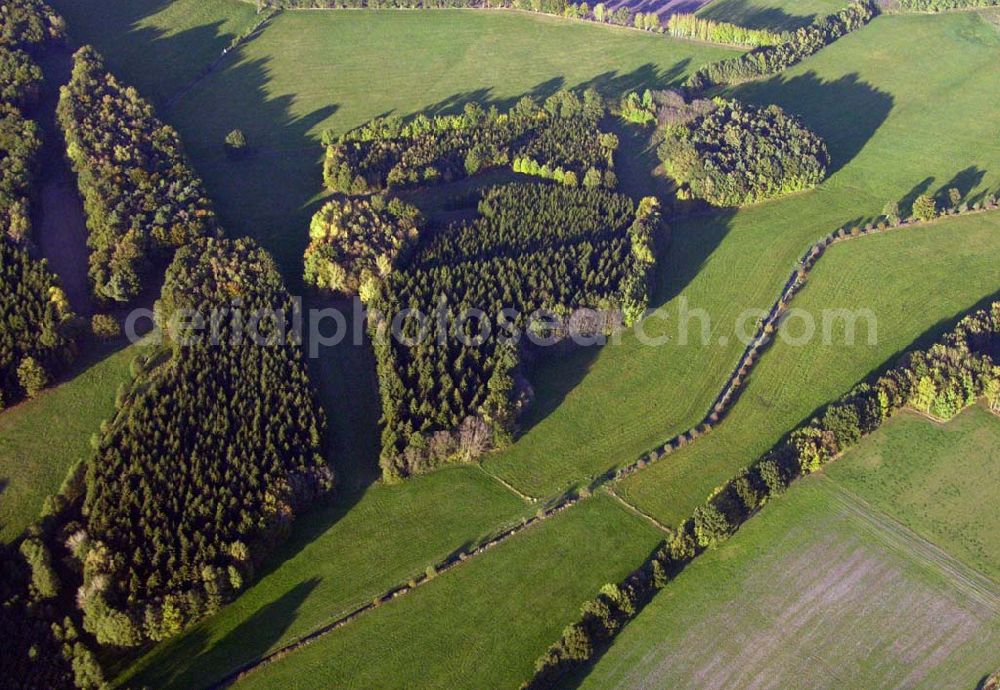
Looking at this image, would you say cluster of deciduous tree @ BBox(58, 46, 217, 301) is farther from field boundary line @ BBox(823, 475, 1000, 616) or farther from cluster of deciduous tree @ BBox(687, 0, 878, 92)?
cluster of deciduous tree @ BBox(687, 0, 878, 92)

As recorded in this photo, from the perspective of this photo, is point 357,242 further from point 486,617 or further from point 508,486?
point 486,617

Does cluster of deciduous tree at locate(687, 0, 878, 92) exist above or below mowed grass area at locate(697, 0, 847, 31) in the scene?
below

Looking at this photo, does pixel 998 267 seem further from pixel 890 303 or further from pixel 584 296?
pixel 584 296

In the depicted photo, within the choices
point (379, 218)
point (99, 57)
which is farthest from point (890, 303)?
point (99, 57)

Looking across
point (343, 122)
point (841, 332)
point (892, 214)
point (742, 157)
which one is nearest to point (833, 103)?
point (742, 157)

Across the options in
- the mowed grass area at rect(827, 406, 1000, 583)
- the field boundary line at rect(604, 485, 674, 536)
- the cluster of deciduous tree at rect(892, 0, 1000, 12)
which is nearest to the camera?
the field boundary line at rect(604, 485, 674, 536)

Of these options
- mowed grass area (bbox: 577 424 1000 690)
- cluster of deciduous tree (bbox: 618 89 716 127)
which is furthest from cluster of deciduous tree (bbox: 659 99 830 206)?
mowed grass area (bbox: 577 424 1000 690)
